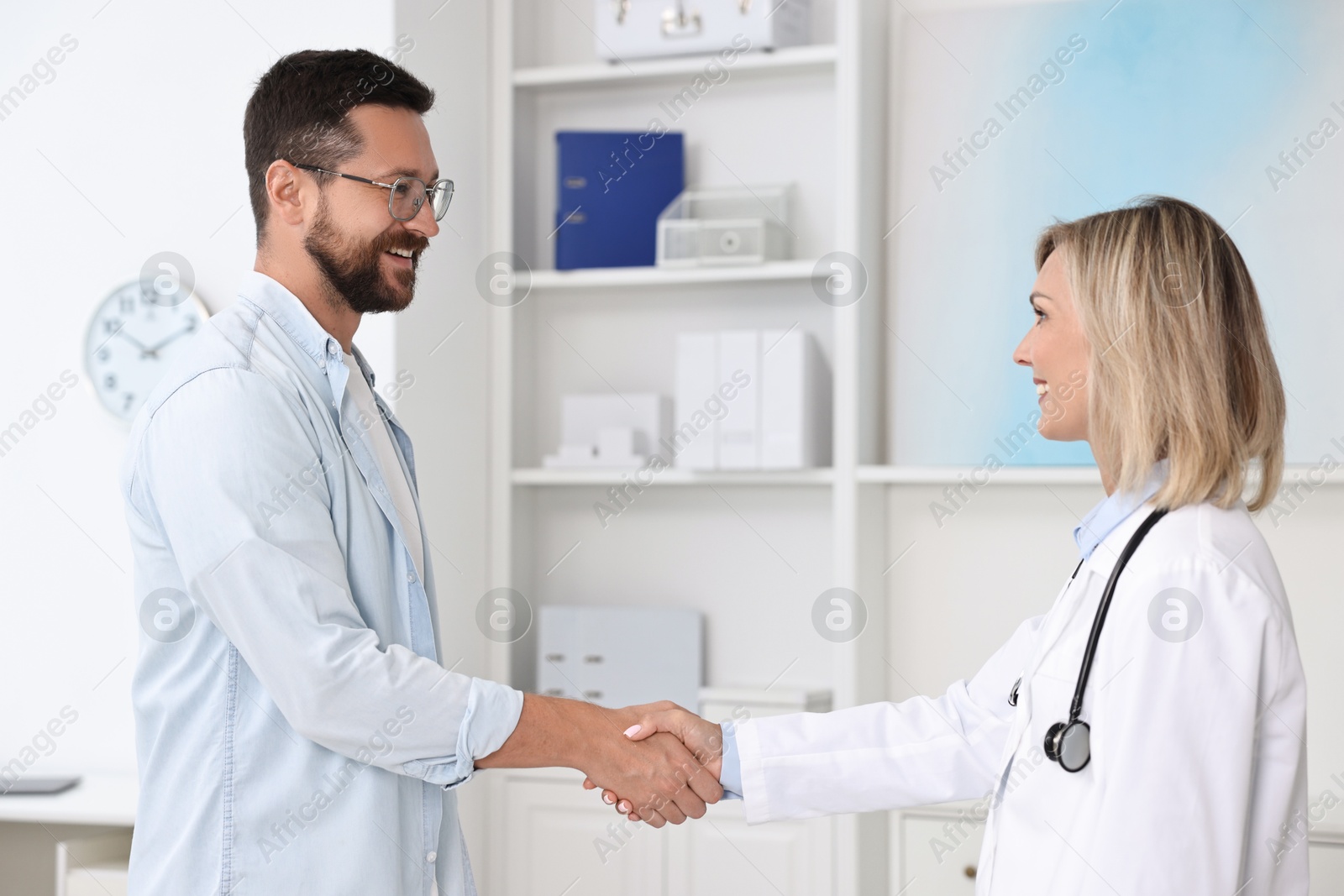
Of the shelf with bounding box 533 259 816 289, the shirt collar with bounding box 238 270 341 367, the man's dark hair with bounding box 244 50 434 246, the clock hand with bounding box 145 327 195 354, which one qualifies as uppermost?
the man's dark hair with bounding box 244 50 434 246

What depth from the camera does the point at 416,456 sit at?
2.66m

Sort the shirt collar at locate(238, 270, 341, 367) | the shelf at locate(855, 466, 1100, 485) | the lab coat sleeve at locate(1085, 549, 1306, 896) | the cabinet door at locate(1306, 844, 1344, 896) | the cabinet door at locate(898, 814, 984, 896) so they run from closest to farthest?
the lab coat sleeve at locate(1085, 549, 1306, 896) → the shirt collar at locate(238, 270, 341, 367) → the cabinet door at locate(1306, 844, 1344, 896) → the shelf at locate(855, 466, 1100, 485) → the cabinet door at locate(898, 814, 984, 896)

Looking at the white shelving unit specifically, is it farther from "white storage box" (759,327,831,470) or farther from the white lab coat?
the white lab coat

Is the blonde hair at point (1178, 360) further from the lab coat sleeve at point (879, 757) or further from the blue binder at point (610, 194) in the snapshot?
the blue binder at point (610, 194)

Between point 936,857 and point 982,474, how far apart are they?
85 cm

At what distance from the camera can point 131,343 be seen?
2.74 meters

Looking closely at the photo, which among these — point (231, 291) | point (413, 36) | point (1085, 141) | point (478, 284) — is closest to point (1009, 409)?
point (1085, 141)

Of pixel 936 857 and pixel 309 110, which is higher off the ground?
pixel 309 110

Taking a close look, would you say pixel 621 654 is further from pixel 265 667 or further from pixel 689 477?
pixel 265 667

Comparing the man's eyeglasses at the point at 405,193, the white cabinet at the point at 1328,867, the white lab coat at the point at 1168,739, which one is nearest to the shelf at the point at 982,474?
the white cabinet at the point at 1328,867

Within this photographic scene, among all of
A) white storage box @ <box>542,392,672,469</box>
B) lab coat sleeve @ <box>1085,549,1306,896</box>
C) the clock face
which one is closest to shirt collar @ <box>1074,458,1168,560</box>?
lab coat sleeve @ <box>1085,549,1306,896</box>

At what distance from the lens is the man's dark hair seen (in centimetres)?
177

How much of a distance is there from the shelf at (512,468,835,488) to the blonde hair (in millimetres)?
1288

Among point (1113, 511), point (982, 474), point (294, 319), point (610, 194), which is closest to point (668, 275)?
point (610, 194)
